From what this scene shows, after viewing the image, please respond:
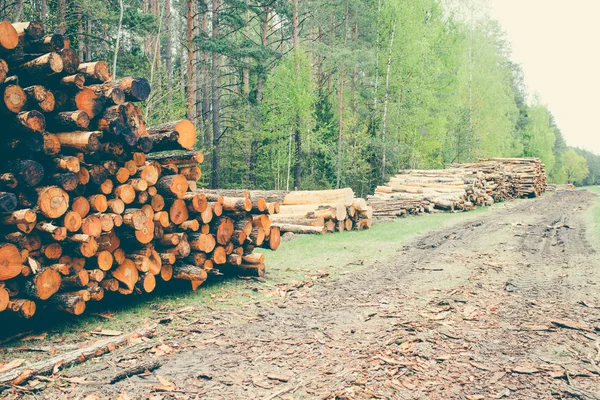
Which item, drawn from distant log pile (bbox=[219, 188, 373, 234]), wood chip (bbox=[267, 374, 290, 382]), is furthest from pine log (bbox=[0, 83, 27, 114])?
distant log pile (bbox=[219, 188, 373, 234])

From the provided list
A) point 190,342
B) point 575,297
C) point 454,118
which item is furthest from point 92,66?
point 454,118

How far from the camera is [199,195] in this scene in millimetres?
6383

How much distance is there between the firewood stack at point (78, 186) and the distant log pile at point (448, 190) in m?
11.1

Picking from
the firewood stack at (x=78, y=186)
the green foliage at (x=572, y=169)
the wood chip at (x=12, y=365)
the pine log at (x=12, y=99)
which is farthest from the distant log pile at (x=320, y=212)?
the green foliage at (x=572, y=169)

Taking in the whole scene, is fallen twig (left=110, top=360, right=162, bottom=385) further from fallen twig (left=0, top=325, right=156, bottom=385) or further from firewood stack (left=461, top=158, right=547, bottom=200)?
firewood stack (left=461, top=158, right=547, bottom=200)

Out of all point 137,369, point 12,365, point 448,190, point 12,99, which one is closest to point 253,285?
point 137,369

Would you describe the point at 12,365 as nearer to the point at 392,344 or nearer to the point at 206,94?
the point at 392,344

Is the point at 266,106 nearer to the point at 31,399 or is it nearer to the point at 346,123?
the point at 346,123

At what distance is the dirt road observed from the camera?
356 cm

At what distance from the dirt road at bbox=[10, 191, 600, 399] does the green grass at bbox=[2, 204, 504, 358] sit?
0.49 m

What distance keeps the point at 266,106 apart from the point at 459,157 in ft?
60.1

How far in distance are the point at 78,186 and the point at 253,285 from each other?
9.88 feet

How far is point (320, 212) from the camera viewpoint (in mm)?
12336

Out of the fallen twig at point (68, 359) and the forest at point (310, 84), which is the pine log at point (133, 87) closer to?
the fallen twig at point (68, 359)
